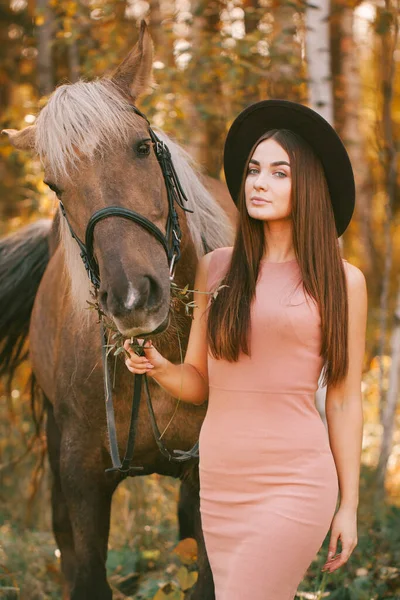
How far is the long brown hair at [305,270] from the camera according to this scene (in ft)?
7.47

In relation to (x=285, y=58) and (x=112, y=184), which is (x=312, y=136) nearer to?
(x=112, y=184)

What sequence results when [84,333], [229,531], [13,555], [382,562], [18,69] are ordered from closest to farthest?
[229,531] → [84,333] → [382,562] → [13,555] → [18,69]

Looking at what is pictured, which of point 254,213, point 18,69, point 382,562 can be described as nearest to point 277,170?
point 254,213

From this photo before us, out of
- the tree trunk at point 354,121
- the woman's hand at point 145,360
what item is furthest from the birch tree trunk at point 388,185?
the woman's hand at point 145,360

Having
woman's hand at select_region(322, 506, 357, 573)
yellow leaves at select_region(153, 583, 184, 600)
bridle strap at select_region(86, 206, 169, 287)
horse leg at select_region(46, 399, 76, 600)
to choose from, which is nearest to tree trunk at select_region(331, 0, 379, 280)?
horse leg at select_region(46, 399, 76, 600)

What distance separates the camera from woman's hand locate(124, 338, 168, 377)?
2.34 metres

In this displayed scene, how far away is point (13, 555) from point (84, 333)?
5.90 feet

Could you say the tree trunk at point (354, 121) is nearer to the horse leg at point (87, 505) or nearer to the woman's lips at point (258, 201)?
the horse leg at point (87, 505)

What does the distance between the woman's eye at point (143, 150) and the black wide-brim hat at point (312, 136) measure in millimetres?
283

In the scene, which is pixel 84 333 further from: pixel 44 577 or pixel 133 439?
pixel 44 577

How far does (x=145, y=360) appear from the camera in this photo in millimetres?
2355

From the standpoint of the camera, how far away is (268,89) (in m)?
5.41

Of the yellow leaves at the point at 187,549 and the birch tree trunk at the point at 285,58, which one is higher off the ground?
the birch tree trunk at the point at 285,58

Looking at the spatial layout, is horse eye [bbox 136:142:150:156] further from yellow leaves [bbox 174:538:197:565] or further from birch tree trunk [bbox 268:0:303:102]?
birch tree trunk [bbox 268:0:303:102]
